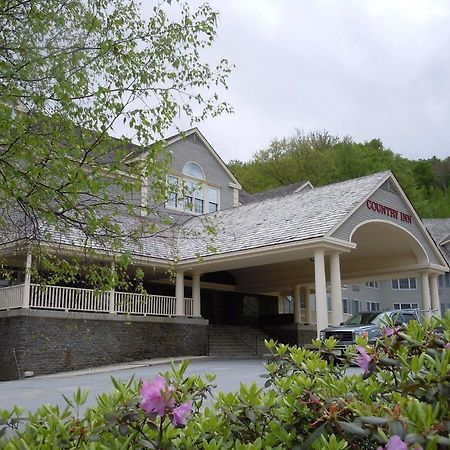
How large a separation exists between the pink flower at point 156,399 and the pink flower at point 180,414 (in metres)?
0.04

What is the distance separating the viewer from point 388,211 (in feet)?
68.5

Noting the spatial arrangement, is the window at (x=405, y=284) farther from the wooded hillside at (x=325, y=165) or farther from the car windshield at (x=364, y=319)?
the car windshield at (x=364, y=319)

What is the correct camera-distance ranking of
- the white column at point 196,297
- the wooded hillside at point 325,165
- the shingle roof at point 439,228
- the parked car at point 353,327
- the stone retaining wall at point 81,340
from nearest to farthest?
1. the parked car at point 353,327
2. the stone retaining wall at point 81,340
3. the white column at point 196,297
4. the shingle roof at point 439,228
5. the wooded hillside at point 325,165

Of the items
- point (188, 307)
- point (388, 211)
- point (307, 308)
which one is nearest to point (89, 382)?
point (188, 307)

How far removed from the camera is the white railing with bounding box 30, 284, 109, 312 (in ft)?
59.5

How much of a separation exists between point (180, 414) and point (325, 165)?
177ft

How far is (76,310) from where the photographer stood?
1894cm

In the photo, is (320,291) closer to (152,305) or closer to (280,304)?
(152,305)

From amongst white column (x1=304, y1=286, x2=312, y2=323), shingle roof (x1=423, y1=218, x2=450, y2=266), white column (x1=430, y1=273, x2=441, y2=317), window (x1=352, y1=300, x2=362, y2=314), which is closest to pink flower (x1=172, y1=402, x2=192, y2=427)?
white column (x1=430, y1=273, x2=441, y2=317)

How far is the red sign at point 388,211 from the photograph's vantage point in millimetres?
20047

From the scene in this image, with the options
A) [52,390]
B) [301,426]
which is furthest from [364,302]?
[301,426]

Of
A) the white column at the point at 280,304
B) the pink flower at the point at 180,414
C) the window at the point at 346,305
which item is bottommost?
the pink flower at the point at 180,414

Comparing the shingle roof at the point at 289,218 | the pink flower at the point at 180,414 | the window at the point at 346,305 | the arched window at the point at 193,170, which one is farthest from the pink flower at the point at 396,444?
the window at the point at 346,305

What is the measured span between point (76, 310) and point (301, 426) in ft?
55.3
